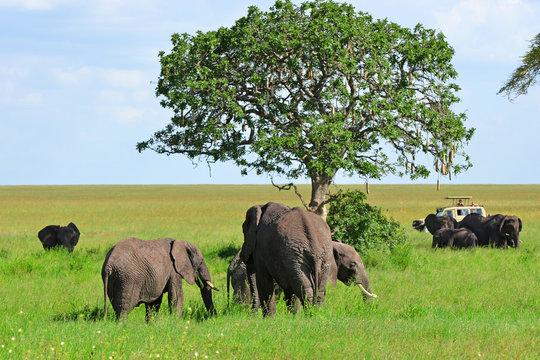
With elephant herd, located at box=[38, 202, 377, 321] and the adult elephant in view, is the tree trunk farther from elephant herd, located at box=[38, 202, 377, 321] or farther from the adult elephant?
elephant herd, located at box=[38, 202, 377, 321]

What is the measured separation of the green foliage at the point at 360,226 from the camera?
2170 cm

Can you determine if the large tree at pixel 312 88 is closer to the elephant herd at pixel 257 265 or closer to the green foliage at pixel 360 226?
the green foliage at pixel 360 226

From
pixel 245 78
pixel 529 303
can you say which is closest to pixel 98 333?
pixel 529 303

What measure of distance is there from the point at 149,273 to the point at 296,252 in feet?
8.54

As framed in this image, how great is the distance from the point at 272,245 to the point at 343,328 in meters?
1.69

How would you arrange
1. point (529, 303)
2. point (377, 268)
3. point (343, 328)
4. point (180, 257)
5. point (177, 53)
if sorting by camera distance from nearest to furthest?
point (343, 328)
point (180, 257)
point (529, 303)
point (377, 268)
point (177, 53)

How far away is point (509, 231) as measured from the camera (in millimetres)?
27031

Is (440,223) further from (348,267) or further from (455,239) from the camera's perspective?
(348,267)

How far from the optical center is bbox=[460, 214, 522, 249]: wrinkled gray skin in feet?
88.1

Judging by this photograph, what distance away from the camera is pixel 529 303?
14.5 metres

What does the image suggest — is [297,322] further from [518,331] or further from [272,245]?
[518,331]

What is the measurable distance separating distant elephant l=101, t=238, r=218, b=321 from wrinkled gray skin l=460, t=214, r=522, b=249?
18441mm

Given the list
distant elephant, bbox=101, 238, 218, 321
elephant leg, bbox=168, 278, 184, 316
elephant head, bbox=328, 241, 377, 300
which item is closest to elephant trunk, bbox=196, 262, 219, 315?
distant elephant, bbox=101, 238, 218, 321

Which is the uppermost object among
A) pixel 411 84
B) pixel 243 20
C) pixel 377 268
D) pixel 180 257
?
pixel 243 20
